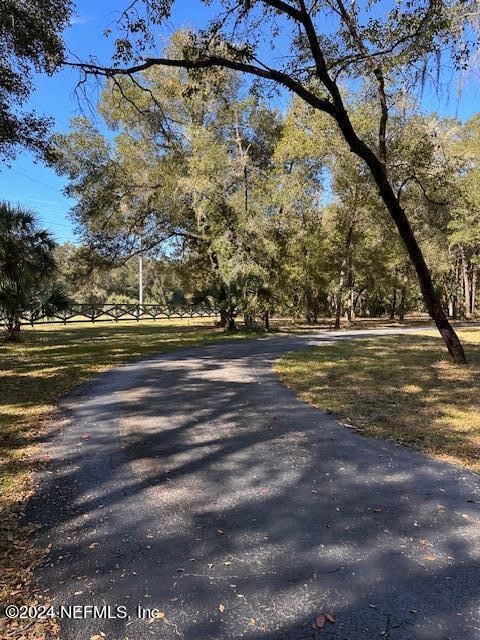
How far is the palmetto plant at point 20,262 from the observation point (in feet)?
46.5

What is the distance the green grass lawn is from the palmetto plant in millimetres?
8478

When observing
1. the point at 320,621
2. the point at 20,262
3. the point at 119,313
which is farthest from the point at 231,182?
the point at 320,621

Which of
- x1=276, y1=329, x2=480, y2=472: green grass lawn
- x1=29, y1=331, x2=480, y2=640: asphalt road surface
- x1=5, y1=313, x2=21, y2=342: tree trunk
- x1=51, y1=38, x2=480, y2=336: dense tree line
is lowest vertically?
x1=29, y1=331, x2=480, y2=640: asphalt road surface

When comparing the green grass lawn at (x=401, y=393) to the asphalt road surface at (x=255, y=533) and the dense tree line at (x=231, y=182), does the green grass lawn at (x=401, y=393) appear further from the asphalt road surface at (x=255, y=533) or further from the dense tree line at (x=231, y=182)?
the dense tree line at (x=231, y=182)

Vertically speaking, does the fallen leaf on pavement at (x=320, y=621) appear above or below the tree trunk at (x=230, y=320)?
below

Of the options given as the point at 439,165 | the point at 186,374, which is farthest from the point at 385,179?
the point at 439,165

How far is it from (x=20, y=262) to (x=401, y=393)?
11.9 m

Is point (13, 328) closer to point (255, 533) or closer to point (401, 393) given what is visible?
point (401, 393)

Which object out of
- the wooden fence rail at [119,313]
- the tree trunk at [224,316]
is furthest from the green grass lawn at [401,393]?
the wooden fence rail at [119,313]

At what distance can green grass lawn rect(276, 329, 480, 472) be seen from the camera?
525cm

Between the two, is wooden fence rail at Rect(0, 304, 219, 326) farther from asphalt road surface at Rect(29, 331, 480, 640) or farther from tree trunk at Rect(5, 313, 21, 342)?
asphalt road surface at Rect(29, 331, 480, 640)

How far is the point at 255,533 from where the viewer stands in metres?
3.08

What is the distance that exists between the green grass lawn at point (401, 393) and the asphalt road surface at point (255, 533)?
0.52 m

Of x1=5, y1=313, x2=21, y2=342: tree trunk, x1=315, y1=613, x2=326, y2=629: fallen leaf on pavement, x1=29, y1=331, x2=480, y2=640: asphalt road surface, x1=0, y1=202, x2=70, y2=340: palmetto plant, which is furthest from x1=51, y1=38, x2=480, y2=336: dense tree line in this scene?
x1=315, y1=613, x2=326, y2=629: fallen leaf on pavement
